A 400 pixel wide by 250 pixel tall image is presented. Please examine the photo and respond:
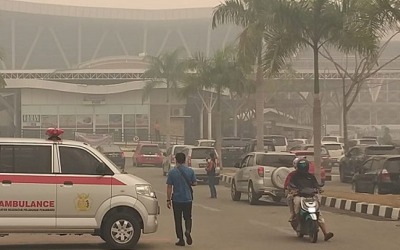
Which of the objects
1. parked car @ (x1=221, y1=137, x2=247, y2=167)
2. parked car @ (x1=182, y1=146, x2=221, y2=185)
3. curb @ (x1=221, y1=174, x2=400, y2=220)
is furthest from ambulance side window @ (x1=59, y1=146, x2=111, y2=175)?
parked car @ (x1=221, y1=137, x2=247, y2=167)

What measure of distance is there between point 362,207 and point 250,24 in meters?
13.2

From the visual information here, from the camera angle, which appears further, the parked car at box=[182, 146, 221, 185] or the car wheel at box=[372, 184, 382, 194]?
the parked car at box=[182, 146, 221, 185]

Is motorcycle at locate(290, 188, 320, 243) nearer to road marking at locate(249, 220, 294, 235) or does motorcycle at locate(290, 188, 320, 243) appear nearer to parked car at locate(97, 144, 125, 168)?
road marking at locate(249, 220, 294, 235)

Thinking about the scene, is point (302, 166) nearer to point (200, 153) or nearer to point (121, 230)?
point (121, 230)

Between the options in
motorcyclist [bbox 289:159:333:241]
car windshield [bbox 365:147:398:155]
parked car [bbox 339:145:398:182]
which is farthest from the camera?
car windshield [bbox 365:147:398:155]

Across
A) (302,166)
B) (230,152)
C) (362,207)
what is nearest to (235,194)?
(362,207)

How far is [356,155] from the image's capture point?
29984 millimetres

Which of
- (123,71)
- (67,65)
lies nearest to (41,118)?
(123,71)

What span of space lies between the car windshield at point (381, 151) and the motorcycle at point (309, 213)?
16.8 meters

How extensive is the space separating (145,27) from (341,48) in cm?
11629

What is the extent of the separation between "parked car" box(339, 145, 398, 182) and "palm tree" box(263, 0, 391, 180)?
16.7 ft

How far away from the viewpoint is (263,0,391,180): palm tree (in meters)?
24.4

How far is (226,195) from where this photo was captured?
85.2 feet

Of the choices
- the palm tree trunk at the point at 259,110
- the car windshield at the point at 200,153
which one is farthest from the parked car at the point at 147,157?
the car windshield at the point at 200,153
